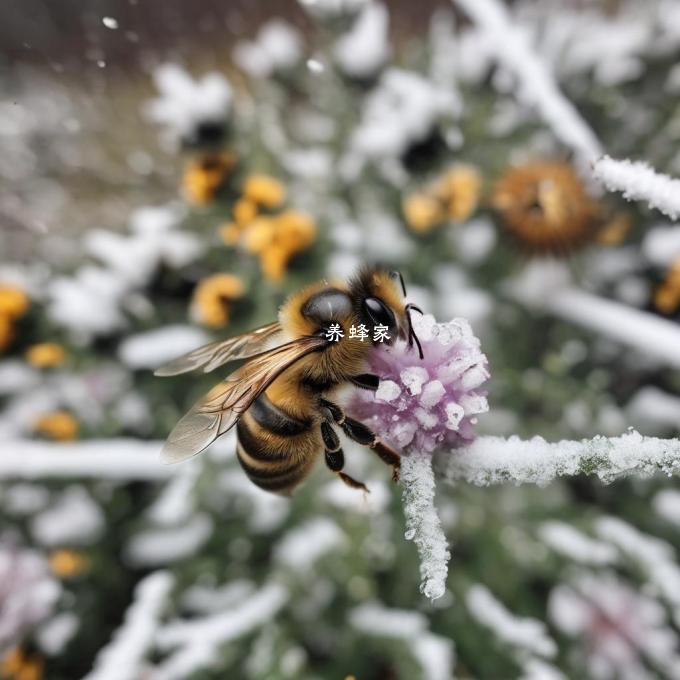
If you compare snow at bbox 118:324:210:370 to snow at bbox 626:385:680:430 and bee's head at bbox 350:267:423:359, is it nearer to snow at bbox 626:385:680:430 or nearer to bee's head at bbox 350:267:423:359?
bee's head at bbox 350:267:423:359

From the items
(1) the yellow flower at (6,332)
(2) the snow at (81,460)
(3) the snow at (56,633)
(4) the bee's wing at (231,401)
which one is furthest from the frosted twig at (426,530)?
(1) the yellow flower at (6,332)

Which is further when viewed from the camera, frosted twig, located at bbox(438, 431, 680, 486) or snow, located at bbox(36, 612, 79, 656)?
snow, located at bbox(36, 612, 79, 656)

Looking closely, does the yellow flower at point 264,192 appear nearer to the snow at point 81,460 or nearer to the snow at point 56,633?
the snow at point 81,460

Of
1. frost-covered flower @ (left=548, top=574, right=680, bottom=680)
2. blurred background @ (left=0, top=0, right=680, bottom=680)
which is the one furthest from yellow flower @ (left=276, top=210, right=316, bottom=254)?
frost-covered flower @ (left=548, top=574, right=680, bottom=680)

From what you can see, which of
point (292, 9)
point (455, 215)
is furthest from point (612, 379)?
point (292, 9)

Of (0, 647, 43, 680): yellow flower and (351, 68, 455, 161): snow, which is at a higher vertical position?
(351, 68, 455, 161): snow

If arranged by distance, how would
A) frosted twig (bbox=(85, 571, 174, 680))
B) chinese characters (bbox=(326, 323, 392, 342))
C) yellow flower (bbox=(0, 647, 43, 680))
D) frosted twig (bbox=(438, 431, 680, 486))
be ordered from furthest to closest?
1. yellow flower (bbox=(0, 647, 43, 680))
2. frosted twig (bbox=(85, 571, 174, 680))
3. chinese characters (bbox=(326, 323, 392, 342))
4. frosted twig (bbox=(438, 431, 680, 486))

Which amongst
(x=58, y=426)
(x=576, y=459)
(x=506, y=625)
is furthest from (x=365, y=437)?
(x=58, y=426)
